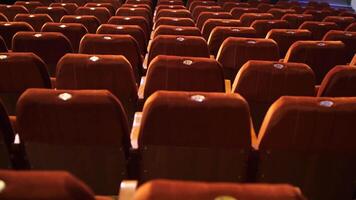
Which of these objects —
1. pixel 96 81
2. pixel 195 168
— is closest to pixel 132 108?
pixel 96 81

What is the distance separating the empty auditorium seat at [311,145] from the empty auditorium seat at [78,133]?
1.96ft

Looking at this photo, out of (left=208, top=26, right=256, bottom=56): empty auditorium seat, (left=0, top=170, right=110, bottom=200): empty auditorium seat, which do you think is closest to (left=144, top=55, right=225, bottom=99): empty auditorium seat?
(left=0, top=170, right=110, bottom=200): empty auditorium seat

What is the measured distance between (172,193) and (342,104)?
3.14ft

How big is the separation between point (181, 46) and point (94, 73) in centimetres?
98

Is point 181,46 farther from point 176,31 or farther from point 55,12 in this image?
point 55,12

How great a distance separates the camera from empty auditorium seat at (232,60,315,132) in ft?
7.23

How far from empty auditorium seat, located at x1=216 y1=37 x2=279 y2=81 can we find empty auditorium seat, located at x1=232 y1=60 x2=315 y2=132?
2.77 ft

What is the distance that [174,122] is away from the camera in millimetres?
1582

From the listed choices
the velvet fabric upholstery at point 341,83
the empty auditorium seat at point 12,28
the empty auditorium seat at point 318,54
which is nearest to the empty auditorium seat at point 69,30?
the empty auditorium seat at point 12,28

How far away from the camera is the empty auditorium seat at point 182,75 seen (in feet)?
7.32

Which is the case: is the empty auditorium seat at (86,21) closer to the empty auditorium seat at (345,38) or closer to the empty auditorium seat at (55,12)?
the empty auditorium seat at (55,12)

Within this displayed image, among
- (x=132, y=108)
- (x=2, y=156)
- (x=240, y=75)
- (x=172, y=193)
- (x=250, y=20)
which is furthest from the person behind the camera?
(x=250, y=20)

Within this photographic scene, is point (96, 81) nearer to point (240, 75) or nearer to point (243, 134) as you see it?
point (240, 75)

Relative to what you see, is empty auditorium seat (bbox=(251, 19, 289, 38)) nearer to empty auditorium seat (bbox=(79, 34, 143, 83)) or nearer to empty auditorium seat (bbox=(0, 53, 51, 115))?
empty auditorium seat (bbox=(79, 34, 143, 83))
